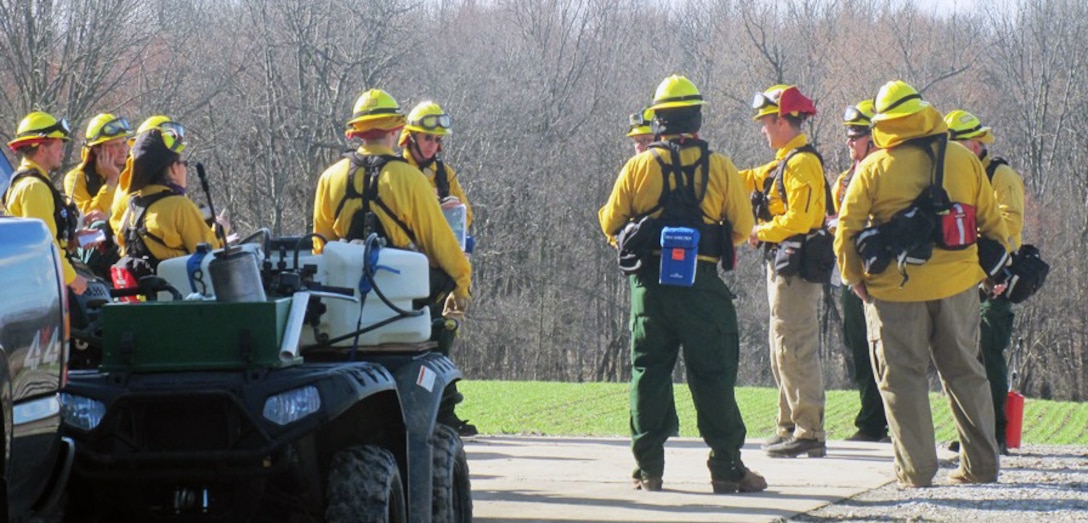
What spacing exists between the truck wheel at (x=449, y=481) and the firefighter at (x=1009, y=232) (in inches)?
206

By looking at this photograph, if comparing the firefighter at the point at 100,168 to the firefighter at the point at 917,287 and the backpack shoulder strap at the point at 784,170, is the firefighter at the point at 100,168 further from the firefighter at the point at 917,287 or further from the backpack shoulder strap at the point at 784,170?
the firefighter at the point at 917,287

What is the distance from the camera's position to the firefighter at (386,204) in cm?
781

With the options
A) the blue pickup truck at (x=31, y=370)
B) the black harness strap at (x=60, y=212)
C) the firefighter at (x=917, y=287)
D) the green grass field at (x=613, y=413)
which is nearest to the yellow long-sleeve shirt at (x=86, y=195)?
the black harness strap at (x=60, y=212)

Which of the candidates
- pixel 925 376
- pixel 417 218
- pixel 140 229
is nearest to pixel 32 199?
pixel 140 229

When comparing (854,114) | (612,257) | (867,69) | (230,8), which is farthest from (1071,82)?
(854,114)

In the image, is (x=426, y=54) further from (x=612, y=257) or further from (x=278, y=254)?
(x=278, y=254)

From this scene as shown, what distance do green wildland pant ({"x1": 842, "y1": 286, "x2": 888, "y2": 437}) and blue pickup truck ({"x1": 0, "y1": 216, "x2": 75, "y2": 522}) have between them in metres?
8.14

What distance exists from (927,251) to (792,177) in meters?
1.81

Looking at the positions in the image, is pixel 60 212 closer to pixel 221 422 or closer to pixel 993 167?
pixel 221 422

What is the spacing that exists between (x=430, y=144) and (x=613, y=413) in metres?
6.66

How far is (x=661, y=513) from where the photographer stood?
8.38 metres

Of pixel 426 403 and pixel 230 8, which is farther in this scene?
pixel 230 8

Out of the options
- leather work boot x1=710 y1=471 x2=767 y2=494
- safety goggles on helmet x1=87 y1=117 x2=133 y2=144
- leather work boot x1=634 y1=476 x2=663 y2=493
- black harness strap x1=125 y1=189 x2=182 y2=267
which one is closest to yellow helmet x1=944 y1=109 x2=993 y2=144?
leather work boot x1=710 y1=471 x2=767 y2=494

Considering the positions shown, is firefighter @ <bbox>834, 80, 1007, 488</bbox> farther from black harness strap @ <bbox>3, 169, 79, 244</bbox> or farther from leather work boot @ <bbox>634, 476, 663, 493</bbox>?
black harness strap @ <bbox>3, 169, 79, 244</bbox>
